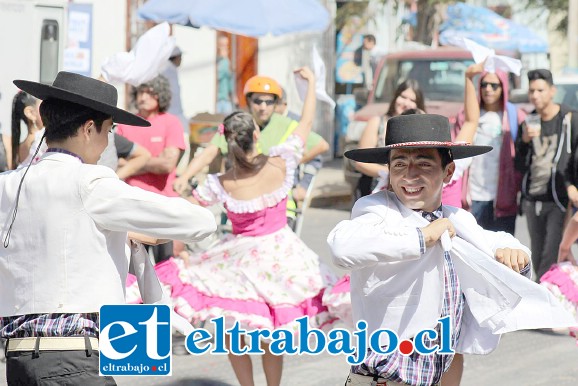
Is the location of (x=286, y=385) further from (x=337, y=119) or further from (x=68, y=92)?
(x=337, y=119)

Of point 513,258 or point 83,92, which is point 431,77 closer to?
point 513,258

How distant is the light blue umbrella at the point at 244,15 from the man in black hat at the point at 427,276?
7906 millimetres

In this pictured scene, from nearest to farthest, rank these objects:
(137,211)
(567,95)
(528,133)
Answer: (137,211)
(528,133)
(567,95)

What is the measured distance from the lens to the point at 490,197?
853 cm

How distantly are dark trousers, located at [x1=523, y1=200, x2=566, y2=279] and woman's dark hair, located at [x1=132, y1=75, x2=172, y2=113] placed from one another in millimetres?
2832

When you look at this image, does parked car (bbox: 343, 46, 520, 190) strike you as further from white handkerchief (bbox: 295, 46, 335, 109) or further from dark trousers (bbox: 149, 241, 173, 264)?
dark trousers (bbox: 149, 241, 173, 264)

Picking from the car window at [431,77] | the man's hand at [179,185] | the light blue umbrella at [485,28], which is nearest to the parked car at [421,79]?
the car window at [431,77]

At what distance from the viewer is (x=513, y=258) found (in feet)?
13.5

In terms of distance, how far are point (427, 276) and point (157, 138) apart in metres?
4.07

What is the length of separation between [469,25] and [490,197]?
13998mm

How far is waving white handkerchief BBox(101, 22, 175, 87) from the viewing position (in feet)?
25.0

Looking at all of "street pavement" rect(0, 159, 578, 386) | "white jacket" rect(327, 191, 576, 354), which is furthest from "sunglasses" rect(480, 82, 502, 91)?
"white jacket" rect(327, 191, 576, 354)

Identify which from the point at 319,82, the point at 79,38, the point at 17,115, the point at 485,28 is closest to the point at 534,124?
the point at 319,82

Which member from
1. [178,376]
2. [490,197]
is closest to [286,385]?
[178,376]
